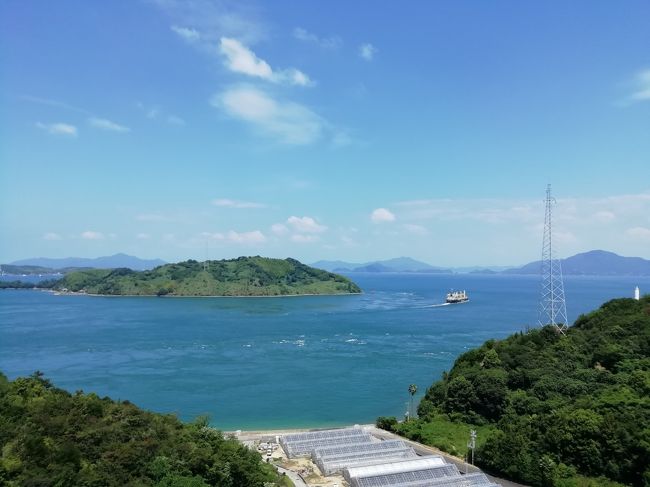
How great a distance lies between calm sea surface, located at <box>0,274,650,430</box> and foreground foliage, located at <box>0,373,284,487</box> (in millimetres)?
14755

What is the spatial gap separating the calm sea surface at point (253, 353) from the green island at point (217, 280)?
1227 inches

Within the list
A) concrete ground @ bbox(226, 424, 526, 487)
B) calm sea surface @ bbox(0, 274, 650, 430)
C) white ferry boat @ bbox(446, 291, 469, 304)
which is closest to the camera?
concrete ground @ bbox(226, 424, 526, 487)

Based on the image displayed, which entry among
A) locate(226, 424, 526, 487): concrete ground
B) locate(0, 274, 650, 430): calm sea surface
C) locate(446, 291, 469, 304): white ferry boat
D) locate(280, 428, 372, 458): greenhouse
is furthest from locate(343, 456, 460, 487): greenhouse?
locate(446, 291, 469, 304): white ferry boat

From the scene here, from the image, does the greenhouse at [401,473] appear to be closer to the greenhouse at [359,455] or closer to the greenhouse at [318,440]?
the greenhouse at [359,455]

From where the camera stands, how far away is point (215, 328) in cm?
7350

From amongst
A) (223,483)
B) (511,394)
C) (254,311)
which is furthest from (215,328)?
(223,483)

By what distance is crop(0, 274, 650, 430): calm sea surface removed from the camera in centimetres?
3709

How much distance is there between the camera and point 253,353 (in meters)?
55.4

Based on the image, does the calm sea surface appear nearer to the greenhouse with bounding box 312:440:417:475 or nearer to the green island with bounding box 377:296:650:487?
the green island with bounding box 377:296:650:487

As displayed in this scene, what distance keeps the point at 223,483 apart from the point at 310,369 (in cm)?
3285

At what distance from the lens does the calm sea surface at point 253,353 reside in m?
37.1

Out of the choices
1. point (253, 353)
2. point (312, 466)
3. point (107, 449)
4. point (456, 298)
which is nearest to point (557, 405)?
point (312, 466)

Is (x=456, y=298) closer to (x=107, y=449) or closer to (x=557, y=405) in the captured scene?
(x=557, y=405)

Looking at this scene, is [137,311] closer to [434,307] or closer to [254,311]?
[254,311]
